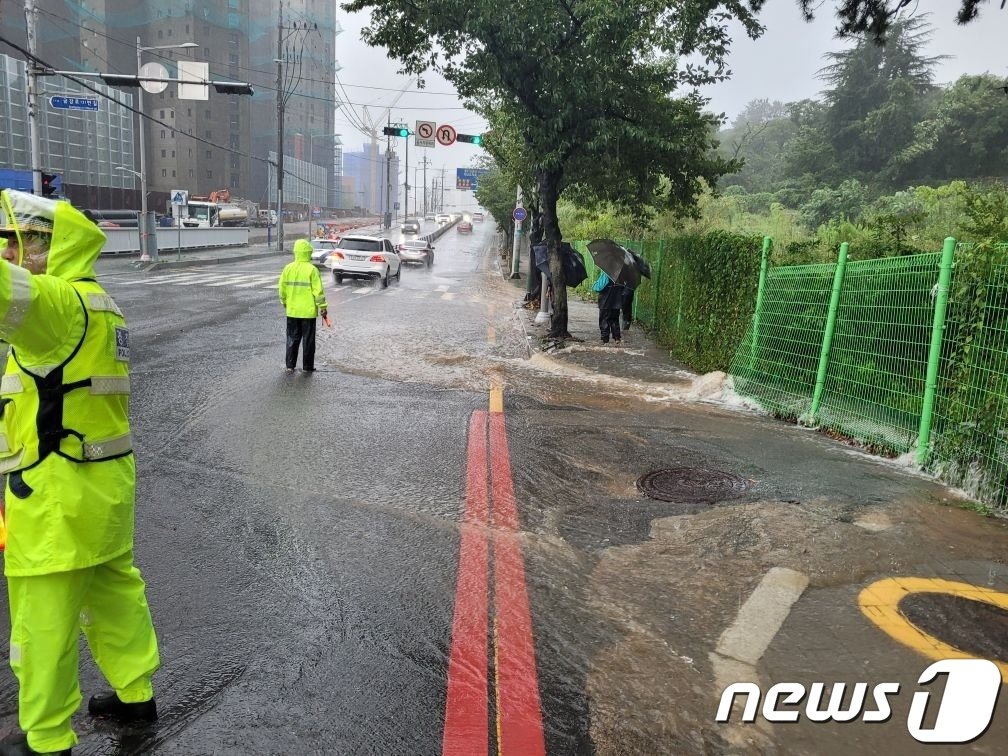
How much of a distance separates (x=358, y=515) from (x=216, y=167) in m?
81.6

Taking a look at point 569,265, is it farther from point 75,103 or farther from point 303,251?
point 75,103

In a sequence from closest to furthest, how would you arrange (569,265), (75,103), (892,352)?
(892,352) < (569,265) < (75,103)

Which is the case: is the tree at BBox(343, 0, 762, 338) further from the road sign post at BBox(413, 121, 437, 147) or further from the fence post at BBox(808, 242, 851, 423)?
the road sign post at BBox(413, 121, 437, 147)

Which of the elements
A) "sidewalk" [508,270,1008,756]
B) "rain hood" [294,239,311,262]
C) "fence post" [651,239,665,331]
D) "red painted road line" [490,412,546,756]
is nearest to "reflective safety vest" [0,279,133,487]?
"red painted road line" [490,412,546,756]

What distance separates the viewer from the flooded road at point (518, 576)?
2.86m

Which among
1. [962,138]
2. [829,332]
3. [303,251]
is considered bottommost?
[829,332]

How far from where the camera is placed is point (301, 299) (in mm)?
9891

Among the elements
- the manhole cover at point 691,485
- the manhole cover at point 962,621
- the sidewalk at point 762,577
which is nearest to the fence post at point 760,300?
the sidewalk at point 762,577

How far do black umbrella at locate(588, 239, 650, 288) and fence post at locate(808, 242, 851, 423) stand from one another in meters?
6.01

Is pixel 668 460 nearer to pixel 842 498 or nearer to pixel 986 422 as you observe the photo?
pixel 842 498

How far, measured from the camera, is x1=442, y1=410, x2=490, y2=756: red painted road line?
9.12 ft

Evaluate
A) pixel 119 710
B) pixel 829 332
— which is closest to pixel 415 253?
pixel 829 332

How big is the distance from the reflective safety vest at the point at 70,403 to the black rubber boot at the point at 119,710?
890mm

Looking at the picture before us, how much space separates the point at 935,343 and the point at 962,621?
306 centimetres
